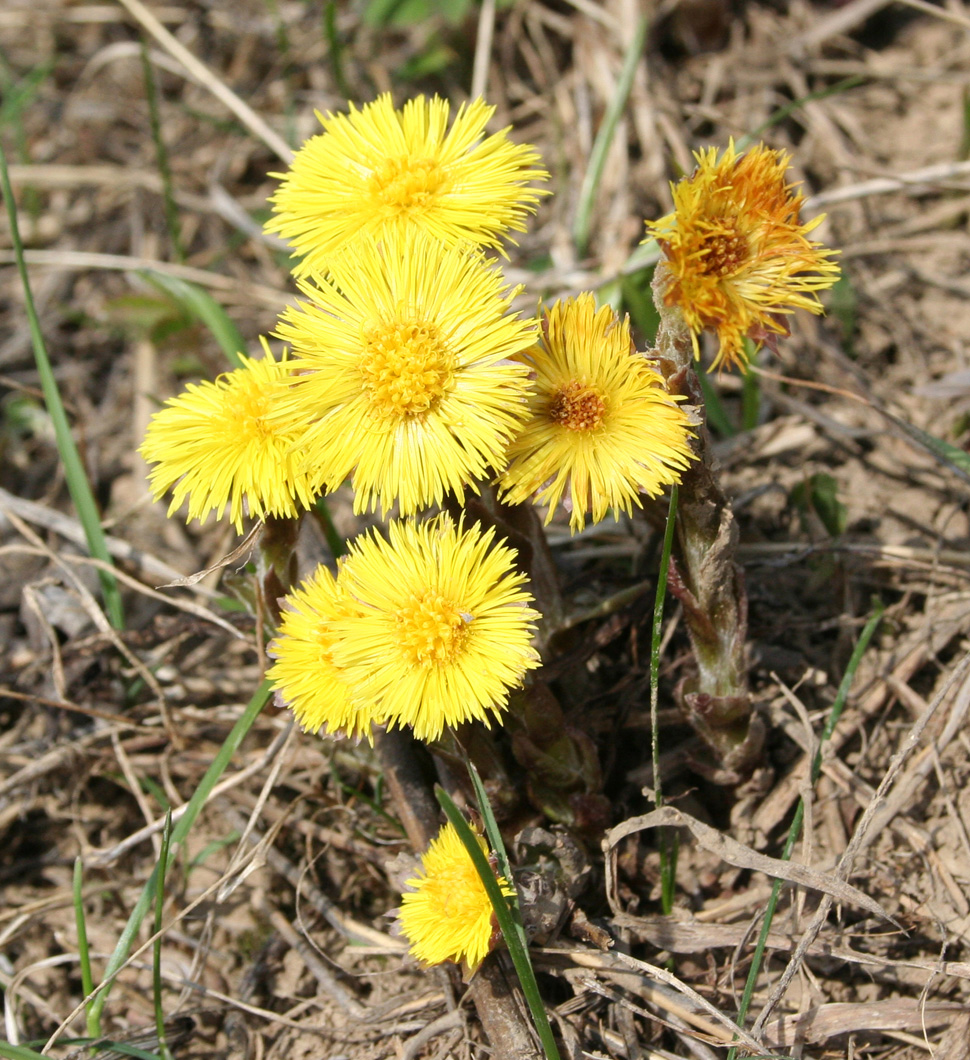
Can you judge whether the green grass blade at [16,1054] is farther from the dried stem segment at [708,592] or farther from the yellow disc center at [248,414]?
the dried stem segment at [708,592]

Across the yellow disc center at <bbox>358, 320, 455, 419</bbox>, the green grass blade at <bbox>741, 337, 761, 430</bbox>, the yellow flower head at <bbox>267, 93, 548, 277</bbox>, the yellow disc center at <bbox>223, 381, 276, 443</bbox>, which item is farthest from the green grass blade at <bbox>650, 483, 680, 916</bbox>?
the green grass blade at <bbox>741, 337, 761, 430</bbox>

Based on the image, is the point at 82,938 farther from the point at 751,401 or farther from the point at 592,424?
the point at 751,401

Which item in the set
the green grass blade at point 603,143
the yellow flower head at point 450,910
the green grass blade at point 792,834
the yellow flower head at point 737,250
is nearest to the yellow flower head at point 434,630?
the yellow flower head at point 450,910

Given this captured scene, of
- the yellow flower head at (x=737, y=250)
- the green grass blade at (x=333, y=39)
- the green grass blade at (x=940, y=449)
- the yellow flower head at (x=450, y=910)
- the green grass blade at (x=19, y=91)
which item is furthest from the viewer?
the green grass blade at (x=19, y=91)

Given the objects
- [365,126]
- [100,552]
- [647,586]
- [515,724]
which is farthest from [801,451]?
[100,552]

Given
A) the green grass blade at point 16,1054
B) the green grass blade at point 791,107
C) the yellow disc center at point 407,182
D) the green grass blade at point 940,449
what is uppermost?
the green grass blade at point 791,107

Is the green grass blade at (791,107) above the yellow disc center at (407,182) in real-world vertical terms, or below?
above

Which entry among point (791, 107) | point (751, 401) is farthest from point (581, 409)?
point (791, 107)
